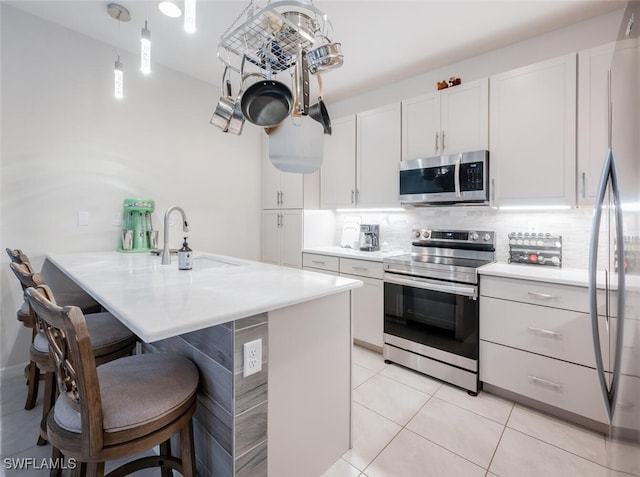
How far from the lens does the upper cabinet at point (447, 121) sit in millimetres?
2395

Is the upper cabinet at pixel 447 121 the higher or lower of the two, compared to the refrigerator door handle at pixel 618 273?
higher

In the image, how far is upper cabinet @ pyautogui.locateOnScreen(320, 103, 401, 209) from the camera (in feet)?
9.68

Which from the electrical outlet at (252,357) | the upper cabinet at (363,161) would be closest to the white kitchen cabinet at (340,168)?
the upper cabinet at (363,161)

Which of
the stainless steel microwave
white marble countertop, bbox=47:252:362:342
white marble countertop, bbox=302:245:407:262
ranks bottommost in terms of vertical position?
white marble countertop, bbox=47:252:362:342

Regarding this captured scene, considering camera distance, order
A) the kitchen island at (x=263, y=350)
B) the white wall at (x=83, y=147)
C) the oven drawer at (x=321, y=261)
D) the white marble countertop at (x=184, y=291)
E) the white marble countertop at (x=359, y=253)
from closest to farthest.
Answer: the white marble countertop at (x=184, y=291), the kitchen island at (x=263, y=350), the white wall at (x=83, y=147), the white marble countertop at (x=359, y=253), the oven drawer at (x=321, y=261)

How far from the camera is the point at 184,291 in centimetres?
128

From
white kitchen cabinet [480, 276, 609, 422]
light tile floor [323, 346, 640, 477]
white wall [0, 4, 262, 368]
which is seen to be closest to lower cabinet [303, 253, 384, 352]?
light tile floor [323, 346, 640, 477]

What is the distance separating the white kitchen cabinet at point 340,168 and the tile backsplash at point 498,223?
37 cm

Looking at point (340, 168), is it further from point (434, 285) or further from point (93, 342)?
point (93, 342)

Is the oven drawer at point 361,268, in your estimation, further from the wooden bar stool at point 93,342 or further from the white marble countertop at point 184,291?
the wooden bar stool at point 93,342

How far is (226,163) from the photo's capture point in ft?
11.8

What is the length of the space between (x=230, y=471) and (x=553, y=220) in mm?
2667

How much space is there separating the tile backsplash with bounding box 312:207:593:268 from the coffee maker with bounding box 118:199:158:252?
1603 mm

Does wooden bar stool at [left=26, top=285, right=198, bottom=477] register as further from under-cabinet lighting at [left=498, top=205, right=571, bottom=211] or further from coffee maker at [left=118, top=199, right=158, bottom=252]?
under-cabinet lighting at [left=498, top=205, right=571, bottom=211]
